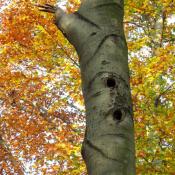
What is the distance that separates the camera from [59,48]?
12.2 meters

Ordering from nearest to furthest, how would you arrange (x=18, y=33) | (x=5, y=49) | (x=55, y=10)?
1. (x=55, y=10)
2. (x=5, y=49)
3. (x=18, y=33)

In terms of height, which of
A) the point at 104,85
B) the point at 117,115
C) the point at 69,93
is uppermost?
the point at 69,93

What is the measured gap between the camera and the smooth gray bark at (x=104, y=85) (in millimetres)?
1745

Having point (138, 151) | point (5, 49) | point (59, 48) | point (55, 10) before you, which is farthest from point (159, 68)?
point (55, 10)

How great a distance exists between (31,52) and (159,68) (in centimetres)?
463

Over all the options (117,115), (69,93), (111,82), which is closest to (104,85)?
(111,82)

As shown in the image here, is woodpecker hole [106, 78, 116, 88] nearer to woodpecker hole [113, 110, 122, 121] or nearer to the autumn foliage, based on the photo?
woodpecker hole [113, 110, 122, 121]

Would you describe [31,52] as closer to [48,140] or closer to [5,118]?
[48,140]

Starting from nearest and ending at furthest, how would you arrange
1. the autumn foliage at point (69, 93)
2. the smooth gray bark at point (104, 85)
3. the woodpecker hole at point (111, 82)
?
the smooth gray bark at point (104, 85), the woodpecker hole at point (111, 82), the autumn foliage at point (69, 93)

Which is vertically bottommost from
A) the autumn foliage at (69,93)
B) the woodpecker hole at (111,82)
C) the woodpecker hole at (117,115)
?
the woodpecker hole at (117,115)

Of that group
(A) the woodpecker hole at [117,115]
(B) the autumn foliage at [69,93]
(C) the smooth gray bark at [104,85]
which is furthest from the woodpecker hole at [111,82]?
(B) the autumn foliage at [69,93]

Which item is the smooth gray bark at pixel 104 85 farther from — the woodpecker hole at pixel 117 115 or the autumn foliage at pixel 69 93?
the autumn foliage at pixel 69 93

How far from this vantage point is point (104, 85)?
192cm

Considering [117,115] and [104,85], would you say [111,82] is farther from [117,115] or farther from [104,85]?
[117,115]
